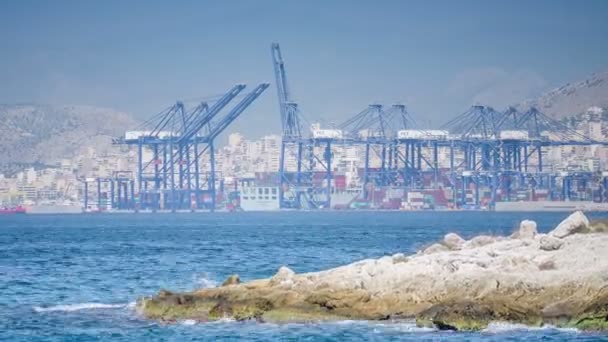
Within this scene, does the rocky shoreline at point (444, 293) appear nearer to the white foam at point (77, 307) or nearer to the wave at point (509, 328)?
the wave at point (509, 328)

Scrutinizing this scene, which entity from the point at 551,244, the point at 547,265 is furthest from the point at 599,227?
the point at 547,265

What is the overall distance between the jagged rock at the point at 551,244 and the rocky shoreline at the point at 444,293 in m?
0.02

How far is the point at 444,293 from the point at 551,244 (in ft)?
13.0

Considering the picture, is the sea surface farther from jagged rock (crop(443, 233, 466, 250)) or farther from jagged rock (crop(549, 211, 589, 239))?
jagged rock (crop(549, 211, 589, 239))

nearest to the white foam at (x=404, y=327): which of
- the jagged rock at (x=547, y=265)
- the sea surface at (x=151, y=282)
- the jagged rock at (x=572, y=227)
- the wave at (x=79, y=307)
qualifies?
the sea surface at (x=151, y=282)

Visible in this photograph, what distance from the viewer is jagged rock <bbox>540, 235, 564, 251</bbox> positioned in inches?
1209

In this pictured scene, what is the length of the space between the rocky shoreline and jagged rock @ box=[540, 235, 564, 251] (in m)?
0.02

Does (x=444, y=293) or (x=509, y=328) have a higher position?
(x=444, y=293)

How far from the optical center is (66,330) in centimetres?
2912

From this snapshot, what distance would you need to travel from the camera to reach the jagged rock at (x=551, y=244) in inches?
1209

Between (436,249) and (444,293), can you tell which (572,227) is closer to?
(436,249)

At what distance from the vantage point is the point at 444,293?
28.1m

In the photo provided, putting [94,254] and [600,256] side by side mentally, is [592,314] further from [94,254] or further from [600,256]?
[94,254]

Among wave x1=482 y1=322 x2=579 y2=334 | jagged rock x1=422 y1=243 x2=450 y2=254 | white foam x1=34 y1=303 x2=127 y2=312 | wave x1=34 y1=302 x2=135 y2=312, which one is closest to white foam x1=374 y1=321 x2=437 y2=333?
wave x1=482 y1=322 x2=579 y2=334
